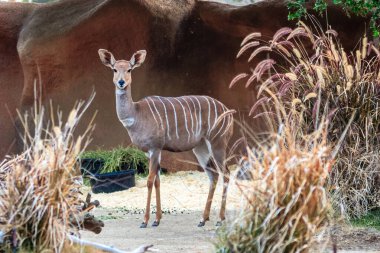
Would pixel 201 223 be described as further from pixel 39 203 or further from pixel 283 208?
pixel 283 208

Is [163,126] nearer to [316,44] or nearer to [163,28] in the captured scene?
[316,44]

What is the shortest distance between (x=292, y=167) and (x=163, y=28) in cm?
673

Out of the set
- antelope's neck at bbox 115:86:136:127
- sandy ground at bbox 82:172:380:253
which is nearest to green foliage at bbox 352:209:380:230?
sandy ground at bbox 82:172:380:253

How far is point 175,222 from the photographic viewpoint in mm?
6676

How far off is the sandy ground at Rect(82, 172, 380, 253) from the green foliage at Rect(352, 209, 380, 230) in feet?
0.48

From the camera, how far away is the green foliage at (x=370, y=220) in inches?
225

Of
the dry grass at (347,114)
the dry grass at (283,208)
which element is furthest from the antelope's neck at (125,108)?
the dry grass at (283,208)

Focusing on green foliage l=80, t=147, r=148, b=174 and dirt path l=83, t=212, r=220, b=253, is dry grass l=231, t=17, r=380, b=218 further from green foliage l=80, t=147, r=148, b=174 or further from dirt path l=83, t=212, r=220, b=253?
green foliage l=80, t=147, r=148, b=174

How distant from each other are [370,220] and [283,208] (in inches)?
98.8

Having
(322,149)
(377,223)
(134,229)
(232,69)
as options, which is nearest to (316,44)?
(377,223)

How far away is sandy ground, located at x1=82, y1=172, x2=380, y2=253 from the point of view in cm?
510

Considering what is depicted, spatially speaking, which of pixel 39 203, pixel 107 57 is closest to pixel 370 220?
pixel 107 57

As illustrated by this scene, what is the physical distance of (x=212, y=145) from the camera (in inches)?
279

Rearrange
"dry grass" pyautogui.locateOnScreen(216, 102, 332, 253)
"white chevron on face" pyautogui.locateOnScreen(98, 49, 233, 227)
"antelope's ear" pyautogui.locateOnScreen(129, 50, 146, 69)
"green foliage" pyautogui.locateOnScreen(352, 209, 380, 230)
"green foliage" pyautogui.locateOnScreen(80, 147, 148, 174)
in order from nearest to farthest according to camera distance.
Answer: "dry grass" pyautogui.locateOnScreen(216, 102, 332, 253) → "green foliage" pyautogui.locateOnScreen(352, 209, 380, 230) → "white chevron on face" pyautogui.locateOnScreen(98, 49, 233, 227) → "antelope's ear" pyautogui.locateOnScreen(129, 50, 146, 69) → "green foliage" pyautogui.locateOnScreen(80, 147, 148, 174)
